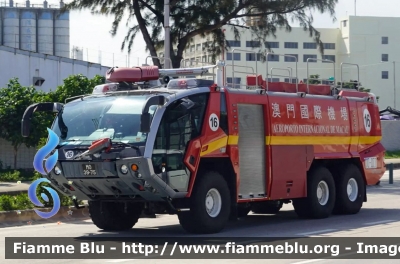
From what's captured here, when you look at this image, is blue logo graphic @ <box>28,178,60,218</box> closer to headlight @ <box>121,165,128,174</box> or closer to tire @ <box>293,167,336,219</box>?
headlight @ <box>121,165,128,174</box>

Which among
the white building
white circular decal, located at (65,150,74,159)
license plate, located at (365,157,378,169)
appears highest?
the white building

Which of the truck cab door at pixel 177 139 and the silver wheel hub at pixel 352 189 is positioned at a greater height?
the truck cab door at pixel 177 139

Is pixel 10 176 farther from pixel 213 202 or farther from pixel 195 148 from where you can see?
pixel 195 148

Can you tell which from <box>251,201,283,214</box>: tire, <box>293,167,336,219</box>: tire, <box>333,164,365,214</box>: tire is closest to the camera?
<box>293,167,336,219</box>: tire

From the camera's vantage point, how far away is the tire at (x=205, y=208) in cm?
1408

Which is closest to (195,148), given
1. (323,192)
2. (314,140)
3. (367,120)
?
(314,140)

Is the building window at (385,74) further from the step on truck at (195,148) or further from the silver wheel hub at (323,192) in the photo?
the silver wheel hub at (323,192)

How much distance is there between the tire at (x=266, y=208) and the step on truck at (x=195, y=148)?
118 mm

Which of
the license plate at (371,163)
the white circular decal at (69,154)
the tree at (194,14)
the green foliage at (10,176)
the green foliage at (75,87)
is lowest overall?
the green foliage at (10,176)

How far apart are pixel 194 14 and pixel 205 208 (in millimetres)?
14831

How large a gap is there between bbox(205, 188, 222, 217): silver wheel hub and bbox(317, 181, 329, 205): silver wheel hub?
3.66m

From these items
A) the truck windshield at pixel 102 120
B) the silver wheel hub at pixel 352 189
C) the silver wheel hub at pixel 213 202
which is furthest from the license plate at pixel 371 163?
the truck windshield at pixel 102 120

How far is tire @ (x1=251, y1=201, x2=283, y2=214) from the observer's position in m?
18.0

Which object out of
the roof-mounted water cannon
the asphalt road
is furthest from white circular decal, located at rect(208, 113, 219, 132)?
the asphalt road
